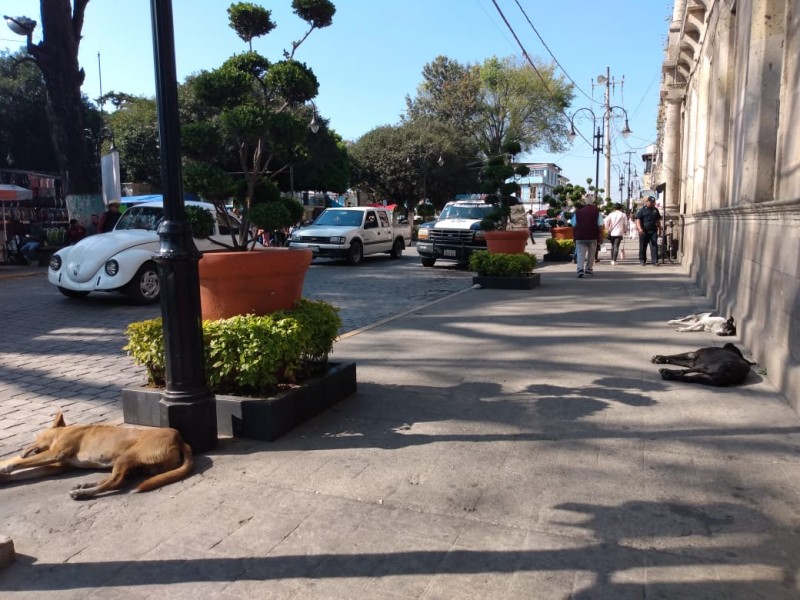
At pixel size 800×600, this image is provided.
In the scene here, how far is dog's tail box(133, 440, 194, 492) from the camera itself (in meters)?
3.38

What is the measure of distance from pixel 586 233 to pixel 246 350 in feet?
37.0

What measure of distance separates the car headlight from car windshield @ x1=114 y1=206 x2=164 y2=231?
1682 mm

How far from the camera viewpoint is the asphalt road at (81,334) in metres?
4.99

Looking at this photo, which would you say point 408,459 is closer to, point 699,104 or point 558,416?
point 558,416

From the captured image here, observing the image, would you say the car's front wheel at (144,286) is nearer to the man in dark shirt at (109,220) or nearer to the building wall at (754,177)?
the man in dark shirt at (109,220)

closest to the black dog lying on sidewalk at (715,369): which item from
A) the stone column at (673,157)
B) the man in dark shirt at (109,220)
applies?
the man in dark shirt at (109,220)

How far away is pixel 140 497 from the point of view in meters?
3.33

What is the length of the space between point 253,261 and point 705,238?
993 cm

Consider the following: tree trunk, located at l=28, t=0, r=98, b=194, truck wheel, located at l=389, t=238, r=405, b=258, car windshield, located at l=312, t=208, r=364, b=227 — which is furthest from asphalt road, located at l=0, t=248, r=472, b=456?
truck wheel, located at l=389, t=238, r=405, b=258

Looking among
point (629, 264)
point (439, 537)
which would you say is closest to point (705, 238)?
point (629, 264)

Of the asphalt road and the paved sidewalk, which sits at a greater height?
the asphalt road

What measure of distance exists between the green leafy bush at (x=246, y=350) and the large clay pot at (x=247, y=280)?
19 cm

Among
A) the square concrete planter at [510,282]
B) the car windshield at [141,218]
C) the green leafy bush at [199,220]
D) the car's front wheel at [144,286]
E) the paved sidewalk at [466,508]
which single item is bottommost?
the paved sidewalk at [466,508]

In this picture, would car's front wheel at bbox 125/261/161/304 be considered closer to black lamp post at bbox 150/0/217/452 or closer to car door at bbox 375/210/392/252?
black lamp post at bbox 150/0/217/452
